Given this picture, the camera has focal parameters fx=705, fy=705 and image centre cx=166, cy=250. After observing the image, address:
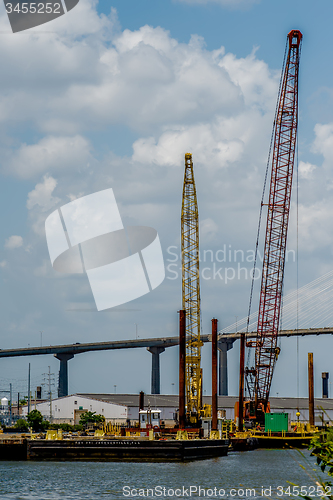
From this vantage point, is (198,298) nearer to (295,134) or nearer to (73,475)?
(295,134)

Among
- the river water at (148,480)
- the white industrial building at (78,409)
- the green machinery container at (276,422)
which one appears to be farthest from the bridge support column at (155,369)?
the river water at (148,480)

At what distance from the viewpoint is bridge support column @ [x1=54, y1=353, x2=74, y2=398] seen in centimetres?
19075

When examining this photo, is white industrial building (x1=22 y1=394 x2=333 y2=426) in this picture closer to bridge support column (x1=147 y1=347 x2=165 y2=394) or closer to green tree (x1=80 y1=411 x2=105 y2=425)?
green tree (x1=80 y1=411 x2=105 y2=425)

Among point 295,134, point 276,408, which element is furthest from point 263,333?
point 276,408

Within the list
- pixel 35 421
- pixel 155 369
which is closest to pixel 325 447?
pixel 35 421

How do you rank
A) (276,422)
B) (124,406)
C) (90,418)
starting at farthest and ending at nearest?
(124,406) < (90,418) < (276,422)

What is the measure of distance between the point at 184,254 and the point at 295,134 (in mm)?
25062

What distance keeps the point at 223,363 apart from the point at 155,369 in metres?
18.2

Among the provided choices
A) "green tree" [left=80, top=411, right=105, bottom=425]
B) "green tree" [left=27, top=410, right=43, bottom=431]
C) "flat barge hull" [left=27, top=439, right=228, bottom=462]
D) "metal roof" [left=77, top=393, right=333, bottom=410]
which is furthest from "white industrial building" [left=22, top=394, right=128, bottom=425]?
"flat barge hull" [left=27, top=439, right=228, bottom=462]

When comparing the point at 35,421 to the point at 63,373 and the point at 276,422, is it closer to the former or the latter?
the point at 276,422

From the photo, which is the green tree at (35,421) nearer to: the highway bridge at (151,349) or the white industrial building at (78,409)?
the white industrial building at (78,409)

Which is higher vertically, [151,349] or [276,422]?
[151,349]

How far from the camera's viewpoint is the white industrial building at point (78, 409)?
5497 inches

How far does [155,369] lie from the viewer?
616ft
